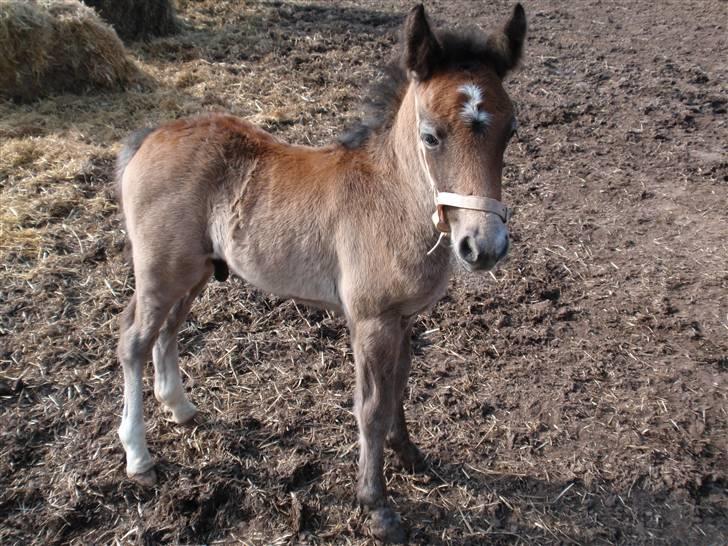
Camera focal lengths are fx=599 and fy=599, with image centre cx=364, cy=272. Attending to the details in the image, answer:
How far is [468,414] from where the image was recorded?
311 cm

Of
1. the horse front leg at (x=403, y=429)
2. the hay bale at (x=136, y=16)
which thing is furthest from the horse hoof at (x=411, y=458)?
the hay bale at (x=136, y=16)

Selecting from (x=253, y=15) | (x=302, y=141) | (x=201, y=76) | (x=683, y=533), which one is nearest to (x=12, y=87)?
(x=201, y=76)

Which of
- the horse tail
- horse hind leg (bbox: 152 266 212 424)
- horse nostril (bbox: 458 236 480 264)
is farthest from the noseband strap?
the horse tail

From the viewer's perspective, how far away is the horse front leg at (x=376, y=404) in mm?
2342

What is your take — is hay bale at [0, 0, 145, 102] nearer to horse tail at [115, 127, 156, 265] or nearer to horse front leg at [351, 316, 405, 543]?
horse tail at [115, 127, 156, 265]

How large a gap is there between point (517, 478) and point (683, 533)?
2.32ft

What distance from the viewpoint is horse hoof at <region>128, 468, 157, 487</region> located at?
2707 millimetres

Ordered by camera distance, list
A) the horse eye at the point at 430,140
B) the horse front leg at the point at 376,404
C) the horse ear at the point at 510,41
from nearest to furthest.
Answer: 1. the horse eye at the point at 430,140
2. the horse ear at the point at 510,41
3. the horse front leg at the point at 376,404

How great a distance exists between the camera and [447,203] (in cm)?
204

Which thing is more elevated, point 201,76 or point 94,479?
point 201,76

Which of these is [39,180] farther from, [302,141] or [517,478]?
[517,478]

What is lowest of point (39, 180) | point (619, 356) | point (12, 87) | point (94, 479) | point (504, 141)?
point (94, 479)

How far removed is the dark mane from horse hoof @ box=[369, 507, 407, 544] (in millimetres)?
1567

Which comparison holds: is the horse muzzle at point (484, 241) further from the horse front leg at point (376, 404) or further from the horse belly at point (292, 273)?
the horse belly at point (292, 273)
